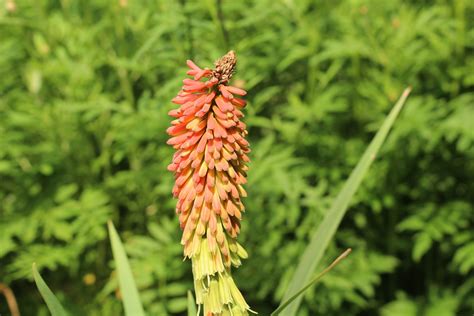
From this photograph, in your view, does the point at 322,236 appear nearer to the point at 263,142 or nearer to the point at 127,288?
the point at 127,288

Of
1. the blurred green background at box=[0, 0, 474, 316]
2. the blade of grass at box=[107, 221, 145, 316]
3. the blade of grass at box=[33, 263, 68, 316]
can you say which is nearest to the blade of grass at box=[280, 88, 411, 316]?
the blade of grass at box=[107, 221, 145, 316]

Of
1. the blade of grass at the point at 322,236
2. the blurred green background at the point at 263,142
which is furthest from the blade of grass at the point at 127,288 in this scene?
the blurred green background at the point at 263,142

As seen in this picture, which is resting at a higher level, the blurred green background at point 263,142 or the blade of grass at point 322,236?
Result: the blurred green background at point 263,142

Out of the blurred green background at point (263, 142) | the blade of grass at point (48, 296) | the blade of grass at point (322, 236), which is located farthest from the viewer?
the blurred green background at point (263, 142)

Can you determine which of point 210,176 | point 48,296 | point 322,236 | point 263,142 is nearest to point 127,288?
point 48,296

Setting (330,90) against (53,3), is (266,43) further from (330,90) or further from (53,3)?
(53,3)

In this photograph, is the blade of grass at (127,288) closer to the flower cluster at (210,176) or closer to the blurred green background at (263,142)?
the flower cluster at (210,176)
